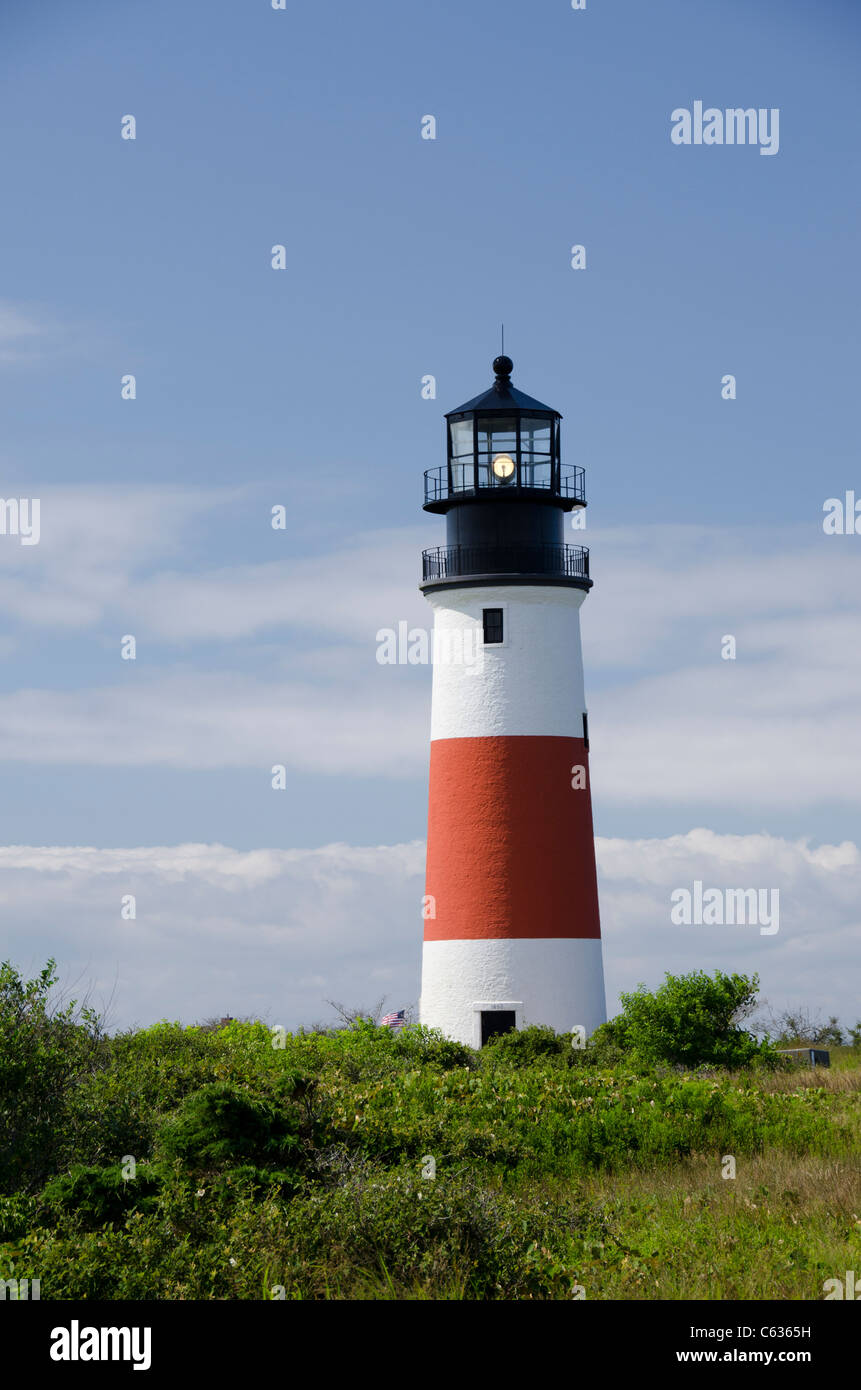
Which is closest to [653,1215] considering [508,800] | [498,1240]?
[498,1240]

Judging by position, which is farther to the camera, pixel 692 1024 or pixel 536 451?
pixel 536 451

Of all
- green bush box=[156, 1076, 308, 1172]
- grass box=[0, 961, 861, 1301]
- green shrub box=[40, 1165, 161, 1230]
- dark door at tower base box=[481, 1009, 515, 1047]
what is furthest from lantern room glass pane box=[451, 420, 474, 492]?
green shrub box=[40, 1165, 161, 1230]

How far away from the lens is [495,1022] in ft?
96.5

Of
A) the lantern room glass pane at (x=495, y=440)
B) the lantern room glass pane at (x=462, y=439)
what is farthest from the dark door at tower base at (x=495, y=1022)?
the lantern room glass pane at (x=462, y=439)

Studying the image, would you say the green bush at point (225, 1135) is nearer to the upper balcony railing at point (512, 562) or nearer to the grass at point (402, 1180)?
the grass at point (402, 1180)

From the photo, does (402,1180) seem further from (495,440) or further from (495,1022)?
(495,440)

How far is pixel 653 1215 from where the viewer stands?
15023mm

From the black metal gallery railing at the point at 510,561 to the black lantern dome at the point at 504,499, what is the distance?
0.8 inches

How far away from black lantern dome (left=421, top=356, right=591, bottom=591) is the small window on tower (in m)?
0.69

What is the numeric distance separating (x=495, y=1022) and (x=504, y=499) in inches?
406

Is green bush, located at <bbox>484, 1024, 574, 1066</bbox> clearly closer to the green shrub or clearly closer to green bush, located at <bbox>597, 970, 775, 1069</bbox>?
green bush, located at <bbox>597, 970, 775, 1069</bbox>

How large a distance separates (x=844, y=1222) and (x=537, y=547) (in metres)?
18.6

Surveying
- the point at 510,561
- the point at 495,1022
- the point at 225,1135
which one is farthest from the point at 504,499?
the point at 225,1135

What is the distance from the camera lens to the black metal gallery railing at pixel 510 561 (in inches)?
1211
